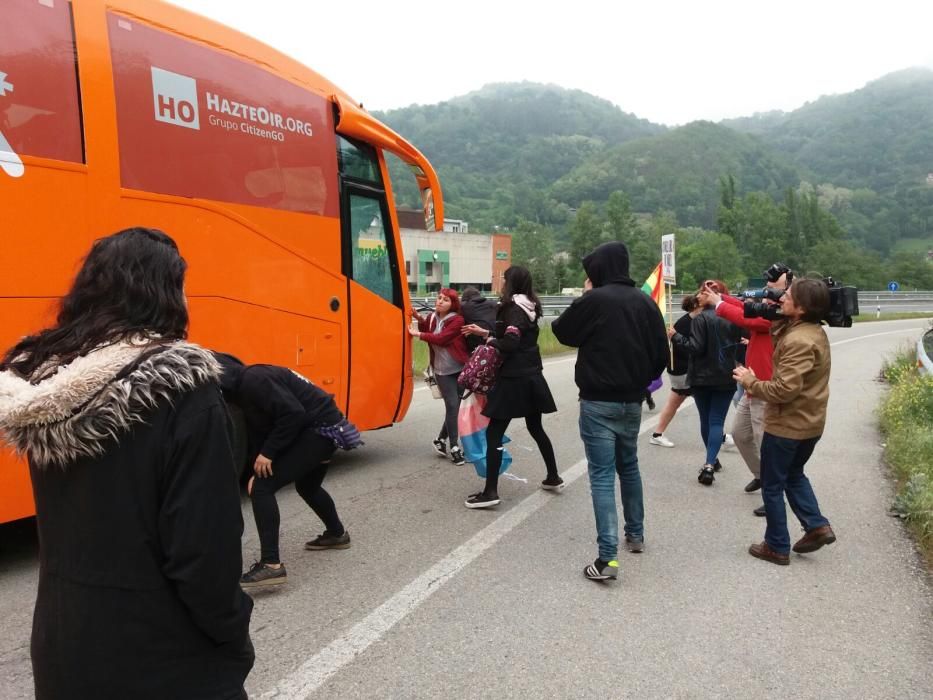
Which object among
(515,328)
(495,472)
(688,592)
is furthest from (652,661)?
(515,328)

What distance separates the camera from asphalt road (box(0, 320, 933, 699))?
9.53 ft

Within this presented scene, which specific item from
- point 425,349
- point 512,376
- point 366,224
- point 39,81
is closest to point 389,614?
point 512,376

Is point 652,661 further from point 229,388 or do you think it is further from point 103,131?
point 103,131

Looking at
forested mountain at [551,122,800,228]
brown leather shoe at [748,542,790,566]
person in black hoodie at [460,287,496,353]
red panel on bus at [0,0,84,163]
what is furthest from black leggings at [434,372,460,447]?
forested mountain at [551,122,800,228]

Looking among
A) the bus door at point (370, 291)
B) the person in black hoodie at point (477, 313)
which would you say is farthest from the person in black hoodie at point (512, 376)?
the bus door at point (370, 291)

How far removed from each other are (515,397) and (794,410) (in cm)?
191

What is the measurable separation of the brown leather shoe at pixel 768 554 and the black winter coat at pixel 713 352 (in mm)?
1951

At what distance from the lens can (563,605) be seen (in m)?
3.60

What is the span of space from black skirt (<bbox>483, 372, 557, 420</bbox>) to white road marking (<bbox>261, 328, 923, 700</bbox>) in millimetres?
749

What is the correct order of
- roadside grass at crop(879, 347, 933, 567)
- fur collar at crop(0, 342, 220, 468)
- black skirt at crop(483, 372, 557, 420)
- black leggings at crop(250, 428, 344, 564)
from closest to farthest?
1. fur collar at crop(0, 342, 220, 468)
2. black leggings at crop(250, 428, 344, 564)
3. roadside grass at crop(879, 347, 933, 567)
4. black skirt at crop(483, 372, 557, 420)

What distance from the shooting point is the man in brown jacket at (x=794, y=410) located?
13.1ft

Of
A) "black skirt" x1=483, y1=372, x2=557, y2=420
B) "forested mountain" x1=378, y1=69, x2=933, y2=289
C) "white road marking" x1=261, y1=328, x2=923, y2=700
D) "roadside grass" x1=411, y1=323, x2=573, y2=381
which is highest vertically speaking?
"forested mountain" x1=378, y1=69, x2=933, y2=289

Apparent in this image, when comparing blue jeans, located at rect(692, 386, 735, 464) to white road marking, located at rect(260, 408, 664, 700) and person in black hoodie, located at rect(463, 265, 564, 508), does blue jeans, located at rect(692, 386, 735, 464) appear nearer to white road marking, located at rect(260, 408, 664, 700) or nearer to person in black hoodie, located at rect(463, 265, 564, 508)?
person in black hoodie, located at rect(463, 265, 564, 508)

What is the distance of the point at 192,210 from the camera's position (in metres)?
4.50
